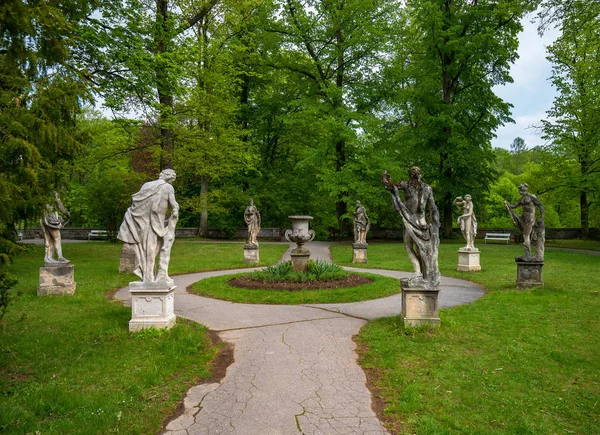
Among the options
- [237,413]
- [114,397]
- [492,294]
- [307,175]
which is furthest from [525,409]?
[307,175]

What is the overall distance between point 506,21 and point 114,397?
99.6 feet

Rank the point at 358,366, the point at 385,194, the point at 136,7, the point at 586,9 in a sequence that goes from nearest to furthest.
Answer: the point at 358,366, the point at 586,9, the point at 136,7, the point at 385,194

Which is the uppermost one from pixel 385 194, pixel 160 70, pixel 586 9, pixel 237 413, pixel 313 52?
pixel 313 52

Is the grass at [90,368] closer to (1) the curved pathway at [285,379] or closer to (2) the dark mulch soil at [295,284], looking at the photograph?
(1) the curved pathway at [285,379]

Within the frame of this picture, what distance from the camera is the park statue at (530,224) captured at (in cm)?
996

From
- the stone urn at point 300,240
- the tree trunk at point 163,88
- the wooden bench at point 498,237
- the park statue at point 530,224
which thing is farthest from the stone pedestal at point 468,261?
the tree trunk at point 163,88

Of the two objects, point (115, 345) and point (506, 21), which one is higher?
point (506, 21)

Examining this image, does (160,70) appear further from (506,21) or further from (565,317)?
(506,21)

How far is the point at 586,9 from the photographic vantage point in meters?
13.9

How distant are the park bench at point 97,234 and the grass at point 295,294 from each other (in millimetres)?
20019

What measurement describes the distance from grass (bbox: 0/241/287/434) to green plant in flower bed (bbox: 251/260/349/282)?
3.93 meters

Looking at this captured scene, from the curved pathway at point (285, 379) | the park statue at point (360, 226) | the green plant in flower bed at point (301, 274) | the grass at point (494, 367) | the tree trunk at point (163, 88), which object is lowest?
the curved pathway at point (285, 379)

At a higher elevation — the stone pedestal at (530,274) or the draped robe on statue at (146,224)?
the draped robe on statue at (146,224)

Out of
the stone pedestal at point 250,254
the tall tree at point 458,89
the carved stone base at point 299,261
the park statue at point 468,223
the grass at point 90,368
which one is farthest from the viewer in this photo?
the tall tree at point 458,89
